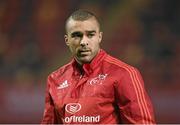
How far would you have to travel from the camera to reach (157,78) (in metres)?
3.22

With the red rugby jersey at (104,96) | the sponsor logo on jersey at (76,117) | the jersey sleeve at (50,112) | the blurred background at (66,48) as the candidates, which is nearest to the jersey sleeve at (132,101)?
the red rugby jersey at (104,96)

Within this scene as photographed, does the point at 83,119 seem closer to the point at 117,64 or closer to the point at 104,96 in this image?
the point at 104,96

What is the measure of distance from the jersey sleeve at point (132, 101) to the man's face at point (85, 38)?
0.19 meters

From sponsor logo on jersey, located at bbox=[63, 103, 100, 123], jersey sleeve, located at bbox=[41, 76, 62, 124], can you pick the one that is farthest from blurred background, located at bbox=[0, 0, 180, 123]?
sponsor logo on jersey, located at bbox=[63, 103, 100, 123]

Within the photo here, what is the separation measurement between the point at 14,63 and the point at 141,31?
0.91 metres

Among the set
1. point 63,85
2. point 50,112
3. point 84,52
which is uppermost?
point 84,52

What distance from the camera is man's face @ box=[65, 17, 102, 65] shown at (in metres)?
1.88

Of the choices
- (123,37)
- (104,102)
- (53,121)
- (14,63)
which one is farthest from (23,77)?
(104,102)

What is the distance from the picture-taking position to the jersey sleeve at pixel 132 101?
1.73 metres

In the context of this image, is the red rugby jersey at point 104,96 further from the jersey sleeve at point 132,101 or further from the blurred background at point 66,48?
the blurred background at point 66,48

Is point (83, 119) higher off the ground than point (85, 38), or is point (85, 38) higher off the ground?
point (85, 38)

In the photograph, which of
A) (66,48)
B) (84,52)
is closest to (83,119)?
(84,52)

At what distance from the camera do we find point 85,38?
1.88m

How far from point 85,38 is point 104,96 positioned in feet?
0.82
